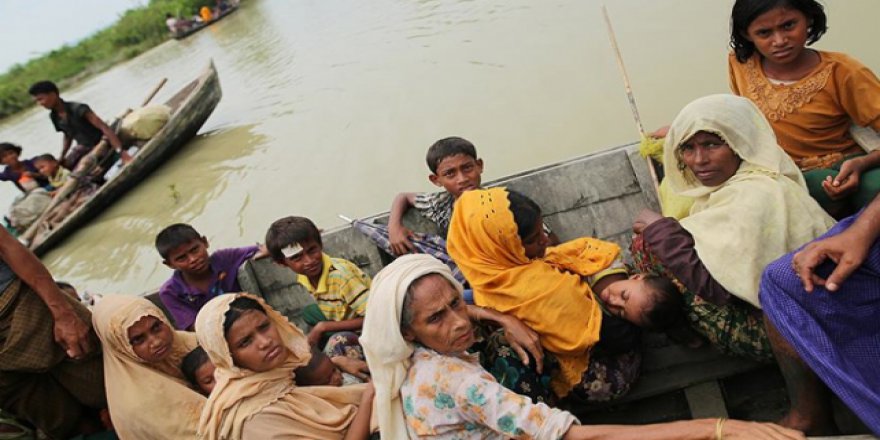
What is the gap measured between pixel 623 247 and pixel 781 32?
3.75 ft

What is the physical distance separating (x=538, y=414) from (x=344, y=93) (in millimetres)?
7552

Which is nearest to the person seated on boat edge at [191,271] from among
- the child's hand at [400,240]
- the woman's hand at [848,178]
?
the child's hand at [400,240]

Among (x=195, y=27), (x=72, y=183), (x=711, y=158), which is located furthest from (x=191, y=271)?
(x=195, y=27)

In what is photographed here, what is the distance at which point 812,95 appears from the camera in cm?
212

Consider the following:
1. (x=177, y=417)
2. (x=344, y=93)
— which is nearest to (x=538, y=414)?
(x=177, y=417)

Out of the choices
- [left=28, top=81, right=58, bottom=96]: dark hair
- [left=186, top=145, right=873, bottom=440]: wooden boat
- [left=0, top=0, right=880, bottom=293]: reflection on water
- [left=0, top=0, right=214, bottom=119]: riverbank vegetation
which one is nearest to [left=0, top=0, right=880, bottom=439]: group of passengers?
[left=186, top=145, right=873, bottom=440]: wooden boat

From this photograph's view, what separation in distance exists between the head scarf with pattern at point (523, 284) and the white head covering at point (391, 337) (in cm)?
31

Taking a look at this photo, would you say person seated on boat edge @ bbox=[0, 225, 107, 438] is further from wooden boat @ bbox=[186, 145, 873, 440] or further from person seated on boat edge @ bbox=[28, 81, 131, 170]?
person seated on boat edge @ bbox=[28, 81, 131, 170]

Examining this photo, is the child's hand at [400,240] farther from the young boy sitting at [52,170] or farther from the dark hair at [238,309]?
the young boy sitting at [52,170]

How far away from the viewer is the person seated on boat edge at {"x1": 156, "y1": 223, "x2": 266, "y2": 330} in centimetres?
284

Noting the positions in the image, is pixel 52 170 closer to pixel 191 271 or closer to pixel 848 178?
pixel 191 271

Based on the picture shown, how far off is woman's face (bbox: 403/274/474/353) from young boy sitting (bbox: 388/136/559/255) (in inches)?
42.7

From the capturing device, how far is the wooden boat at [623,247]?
198 centimetres

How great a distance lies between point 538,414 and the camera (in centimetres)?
142
